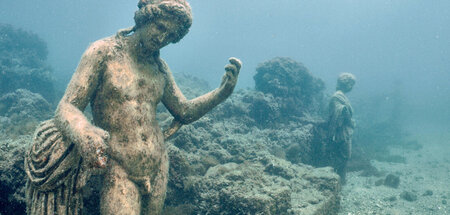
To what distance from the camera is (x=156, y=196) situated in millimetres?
2424

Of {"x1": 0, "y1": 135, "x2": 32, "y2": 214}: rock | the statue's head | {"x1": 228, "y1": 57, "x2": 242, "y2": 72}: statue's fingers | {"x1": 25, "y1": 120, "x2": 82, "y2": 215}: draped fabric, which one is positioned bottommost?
{"x1": 0, "y1": 135, "x2": 32, "y2": 214}: rock

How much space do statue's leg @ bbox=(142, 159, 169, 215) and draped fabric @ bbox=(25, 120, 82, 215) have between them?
604 mm

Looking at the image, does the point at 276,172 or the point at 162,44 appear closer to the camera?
the point at 162,44

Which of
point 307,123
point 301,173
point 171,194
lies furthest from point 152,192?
point 307,123

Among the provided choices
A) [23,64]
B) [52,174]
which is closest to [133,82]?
[52,174]

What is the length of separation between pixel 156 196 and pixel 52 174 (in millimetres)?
937

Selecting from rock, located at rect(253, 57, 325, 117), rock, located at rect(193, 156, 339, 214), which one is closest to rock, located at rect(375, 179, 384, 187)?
rock, located at rect(253, 57, 325, 117)

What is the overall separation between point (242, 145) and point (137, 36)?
15.9 feet

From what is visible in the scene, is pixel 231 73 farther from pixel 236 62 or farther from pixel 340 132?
pixel 340 132

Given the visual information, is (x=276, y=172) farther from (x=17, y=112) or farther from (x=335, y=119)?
(x=17, y=112)

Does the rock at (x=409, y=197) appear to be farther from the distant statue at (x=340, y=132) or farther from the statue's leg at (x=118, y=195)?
the statue's leg at (x=118, y=195)

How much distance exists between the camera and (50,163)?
1.79 metres

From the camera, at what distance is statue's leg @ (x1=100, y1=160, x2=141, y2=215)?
205 centimetres

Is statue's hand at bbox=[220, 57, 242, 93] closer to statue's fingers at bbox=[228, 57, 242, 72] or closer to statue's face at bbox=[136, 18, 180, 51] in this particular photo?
statue's fingers at bbox=[228, 57, 242, 72]
